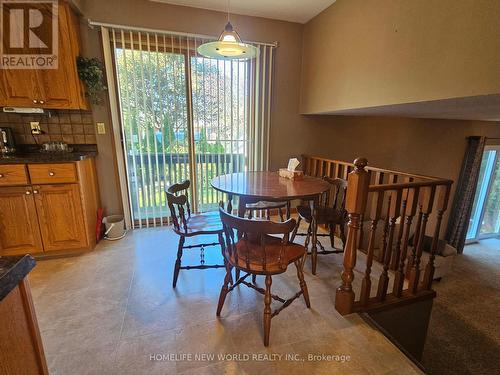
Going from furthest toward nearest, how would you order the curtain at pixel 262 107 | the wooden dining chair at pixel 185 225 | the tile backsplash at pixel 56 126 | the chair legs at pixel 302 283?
the curtain at pixel 262 107 → the tile backsplash at pixel 56 126 → the wooden dining chair at pixel 185 225 → the chair legs at pixel 302 283

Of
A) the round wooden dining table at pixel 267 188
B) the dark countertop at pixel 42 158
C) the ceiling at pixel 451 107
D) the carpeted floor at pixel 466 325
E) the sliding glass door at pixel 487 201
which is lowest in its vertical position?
the carpeted floor at pixel 466 325

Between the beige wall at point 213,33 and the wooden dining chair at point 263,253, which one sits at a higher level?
the beige wall at point 213,33

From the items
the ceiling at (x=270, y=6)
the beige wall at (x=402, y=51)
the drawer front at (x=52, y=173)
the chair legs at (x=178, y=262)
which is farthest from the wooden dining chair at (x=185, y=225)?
the ceiling at (x=270, y=6)

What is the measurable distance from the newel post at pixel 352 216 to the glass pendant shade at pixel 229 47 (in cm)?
122

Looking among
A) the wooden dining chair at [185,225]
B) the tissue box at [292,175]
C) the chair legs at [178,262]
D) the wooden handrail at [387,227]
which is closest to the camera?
the wooden handrail at [387,227]

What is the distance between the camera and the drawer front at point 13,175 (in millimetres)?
2176

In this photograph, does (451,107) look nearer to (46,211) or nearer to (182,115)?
(182,115)

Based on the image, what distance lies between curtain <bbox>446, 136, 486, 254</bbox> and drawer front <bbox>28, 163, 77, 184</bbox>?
6581 mm

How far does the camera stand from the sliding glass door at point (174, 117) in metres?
2.81

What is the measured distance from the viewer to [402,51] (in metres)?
1.96

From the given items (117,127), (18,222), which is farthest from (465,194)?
(18,222)

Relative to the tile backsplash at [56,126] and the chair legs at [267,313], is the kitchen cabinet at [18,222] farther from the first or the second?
the chair legs at [267,313]

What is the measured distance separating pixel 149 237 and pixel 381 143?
Answer: 12.5 ft

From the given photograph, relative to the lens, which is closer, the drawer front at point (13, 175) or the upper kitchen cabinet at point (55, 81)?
the drawer front at point (13, 175)
